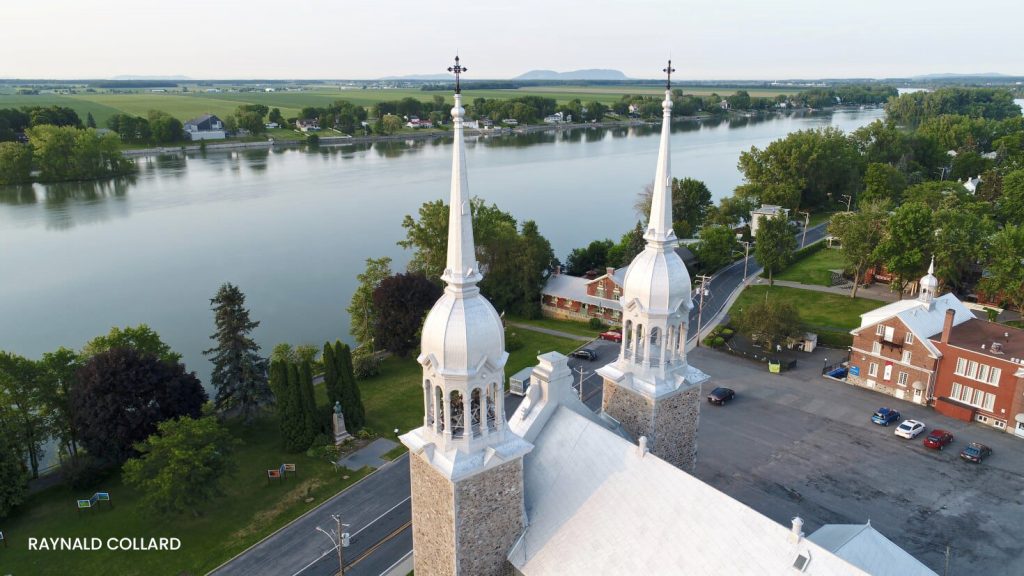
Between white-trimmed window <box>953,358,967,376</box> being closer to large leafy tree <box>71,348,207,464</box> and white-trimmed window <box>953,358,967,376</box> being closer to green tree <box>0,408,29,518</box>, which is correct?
large leafy tree <box>71,348,207,464</box>

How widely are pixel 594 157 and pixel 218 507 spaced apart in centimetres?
11738

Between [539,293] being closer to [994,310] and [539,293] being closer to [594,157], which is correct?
[994,310]

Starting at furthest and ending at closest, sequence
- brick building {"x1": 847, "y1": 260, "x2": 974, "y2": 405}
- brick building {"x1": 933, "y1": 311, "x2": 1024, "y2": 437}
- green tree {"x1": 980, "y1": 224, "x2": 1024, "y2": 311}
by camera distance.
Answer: green tree {"x1": 980, "y1": 224, "x2": 1024, "y2": 311}, brick building {"x1": 847, "y1": 260, "x2": 974, "y2": 405}, brick building {"x1": 933, "y1": 311, "x2": 1024, "y2": 437}

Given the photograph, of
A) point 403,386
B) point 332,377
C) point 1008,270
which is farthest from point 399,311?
point 1008,270

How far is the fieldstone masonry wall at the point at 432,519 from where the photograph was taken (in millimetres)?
14969

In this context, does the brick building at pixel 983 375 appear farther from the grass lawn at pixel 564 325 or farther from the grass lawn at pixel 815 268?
the grass lawn at pixel 815 268

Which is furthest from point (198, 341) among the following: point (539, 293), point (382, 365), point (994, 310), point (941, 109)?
point (941, 109)

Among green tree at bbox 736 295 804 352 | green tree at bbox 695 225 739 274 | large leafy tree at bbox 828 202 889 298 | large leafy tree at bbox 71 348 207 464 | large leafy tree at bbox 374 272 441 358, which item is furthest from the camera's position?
green tree at bbox 695 225 739 274

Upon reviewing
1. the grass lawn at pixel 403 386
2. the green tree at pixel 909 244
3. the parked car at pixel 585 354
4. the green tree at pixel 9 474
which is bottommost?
the grass lawn at pixel 403 386

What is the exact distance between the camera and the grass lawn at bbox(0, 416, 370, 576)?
942 inches

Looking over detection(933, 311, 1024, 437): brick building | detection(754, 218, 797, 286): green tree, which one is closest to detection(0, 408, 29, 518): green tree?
detection(933, 311, 1024, 437): brick building

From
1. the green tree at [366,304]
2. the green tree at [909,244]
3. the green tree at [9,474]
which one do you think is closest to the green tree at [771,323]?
the green tree at [909,244]

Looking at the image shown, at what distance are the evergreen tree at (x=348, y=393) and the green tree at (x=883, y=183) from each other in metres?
67.1

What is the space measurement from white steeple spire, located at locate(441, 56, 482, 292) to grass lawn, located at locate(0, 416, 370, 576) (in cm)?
1732
